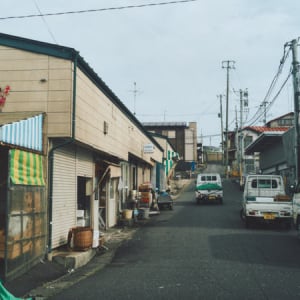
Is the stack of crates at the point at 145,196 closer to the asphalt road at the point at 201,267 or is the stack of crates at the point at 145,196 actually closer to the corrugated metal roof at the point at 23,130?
the asphalt road at the point at 201,267

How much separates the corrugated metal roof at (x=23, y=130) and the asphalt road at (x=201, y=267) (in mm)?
3425

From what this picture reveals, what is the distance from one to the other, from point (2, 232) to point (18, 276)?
3.78 feet

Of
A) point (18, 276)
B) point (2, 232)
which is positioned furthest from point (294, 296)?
point (2, 232)

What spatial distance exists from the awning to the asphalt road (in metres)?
Result: 2.67

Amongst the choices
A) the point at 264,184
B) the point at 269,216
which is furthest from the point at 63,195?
the point at 264,184

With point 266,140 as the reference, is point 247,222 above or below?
below

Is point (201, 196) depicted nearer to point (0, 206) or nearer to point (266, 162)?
point (266, 162)

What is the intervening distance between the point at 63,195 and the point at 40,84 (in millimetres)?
3290

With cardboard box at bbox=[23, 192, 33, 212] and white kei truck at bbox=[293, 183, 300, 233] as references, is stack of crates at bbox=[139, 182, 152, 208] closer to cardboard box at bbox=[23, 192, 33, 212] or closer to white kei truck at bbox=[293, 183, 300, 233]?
white kei truck at bbox=[293, 183, 300, 233]

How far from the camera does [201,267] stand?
9609 millimetres

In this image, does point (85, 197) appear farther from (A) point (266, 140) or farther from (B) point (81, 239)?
(A) point (266, 140)

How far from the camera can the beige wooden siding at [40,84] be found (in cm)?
1101

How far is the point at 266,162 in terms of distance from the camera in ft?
124

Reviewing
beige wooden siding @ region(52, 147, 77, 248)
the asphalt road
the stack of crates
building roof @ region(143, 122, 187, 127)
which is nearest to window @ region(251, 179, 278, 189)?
the asphalt road
